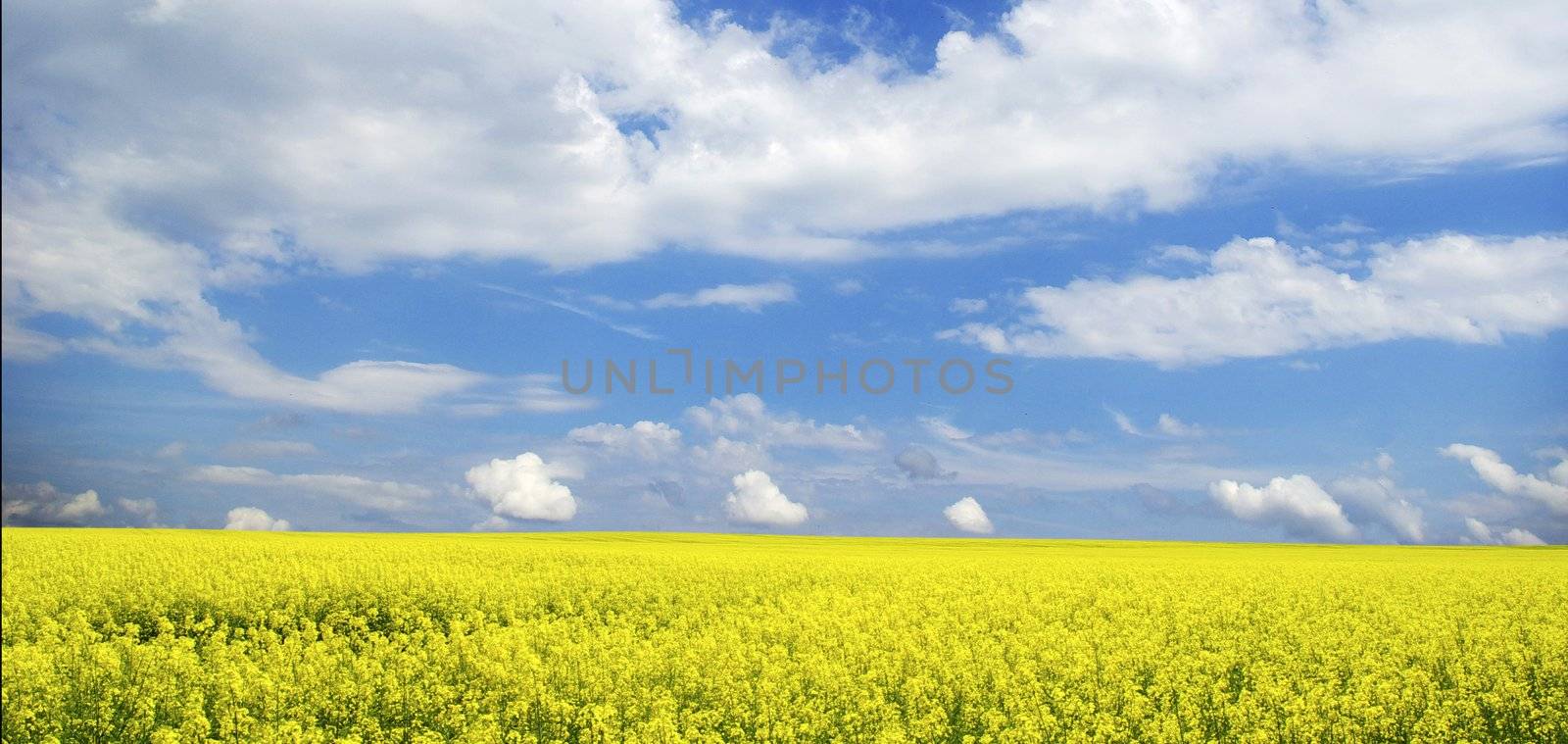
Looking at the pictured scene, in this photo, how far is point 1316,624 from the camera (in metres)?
18.6

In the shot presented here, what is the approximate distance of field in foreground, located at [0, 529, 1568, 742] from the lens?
12242 mm

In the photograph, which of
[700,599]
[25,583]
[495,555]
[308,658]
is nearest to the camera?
[308,658]

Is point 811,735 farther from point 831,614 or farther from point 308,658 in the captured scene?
point 308,658

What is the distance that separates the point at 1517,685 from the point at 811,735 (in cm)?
976

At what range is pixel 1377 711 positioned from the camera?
477 inches

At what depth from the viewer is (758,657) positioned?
14484 mm

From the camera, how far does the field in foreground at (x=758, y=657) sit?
40.2ft

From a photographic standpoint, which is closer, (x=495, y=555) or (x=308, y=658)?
(x=308, y=658)

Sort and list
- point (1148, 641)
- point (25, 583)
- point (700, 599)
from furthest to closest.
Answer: point (700, 599)
point (25, 583)
point (1148, 641)

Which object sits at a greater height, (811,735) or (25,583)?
(25,583)

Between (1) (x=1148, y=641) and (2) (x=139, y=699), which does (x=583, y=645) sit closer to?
(2) (x=139, y=699)

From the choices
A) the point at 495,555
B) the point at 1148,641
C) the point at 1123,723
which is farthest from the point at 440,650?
the point at 495,555

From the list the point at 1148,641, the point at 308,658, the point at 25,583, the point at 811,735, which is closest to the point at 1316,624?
the point at 1148,641

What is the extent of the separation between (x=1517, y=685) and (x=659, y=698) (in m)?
11.6
